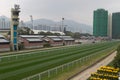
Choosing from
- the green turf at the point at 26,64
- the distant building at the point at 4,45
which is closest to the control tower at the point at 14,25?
the distant building at the point at 4,45

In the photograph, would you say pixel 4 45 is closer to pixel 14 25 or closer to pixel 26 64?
pixel 14 25

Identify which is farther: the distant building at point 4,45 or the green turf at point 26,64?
the distant building at point 4,45

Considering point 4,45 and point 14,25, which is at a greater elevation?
point 14,25

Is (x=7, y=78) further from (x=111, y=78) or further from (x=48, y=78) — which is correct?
(x=111, y=78)

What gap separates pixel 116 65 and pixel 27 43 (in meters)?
51.4

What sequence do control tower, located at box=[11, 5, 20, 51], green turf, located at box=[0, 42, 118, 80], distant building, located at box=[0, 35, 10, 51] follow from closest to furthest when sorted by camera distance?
green turf, located at box=[0, 42, 118, 80] → distant building, located at box=[0, 35, 10, 51] → control tower, located at box=[11, 5, 20, 51]

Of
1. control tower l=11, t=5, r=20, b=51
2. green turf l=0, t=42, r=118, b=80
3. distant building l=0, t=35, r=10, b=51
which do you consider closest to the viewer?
green turf l=0, t=42, r=118, b=80

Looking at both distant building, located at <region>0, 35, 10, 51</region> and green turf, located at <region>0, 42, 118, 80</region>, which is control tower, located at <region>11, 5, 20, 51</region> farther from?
green turf, located at <region>0, 42, 118, 80</region>

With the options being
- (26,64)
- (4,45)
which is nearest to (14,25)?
(4,45)

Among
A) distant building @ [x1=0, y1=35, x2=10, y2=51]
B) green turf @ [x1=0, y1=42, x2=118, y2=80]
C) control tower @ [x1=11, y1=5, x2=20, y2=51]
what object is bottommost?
green turf @ [x1=0, y1=42, x2=118, y2=80]

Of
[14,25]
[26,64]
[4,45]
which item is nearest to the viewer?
[26,64]

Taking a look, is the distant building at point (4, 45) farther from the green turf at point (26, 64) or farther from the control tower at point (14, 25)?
the green turf at point (26, 64)

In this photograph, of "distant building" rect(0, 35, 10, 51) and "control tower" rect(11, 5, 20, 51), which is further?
"control tower" rect(11, 5, 20, 51)

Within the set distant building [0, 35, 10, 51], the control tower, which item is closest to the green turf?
distant building [0, 35, 10, 51]
